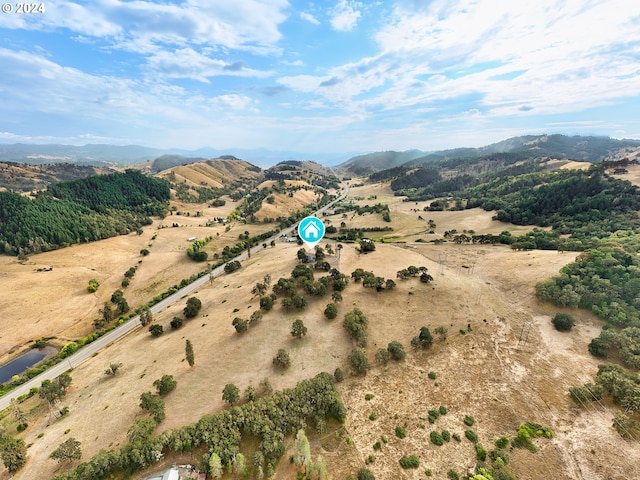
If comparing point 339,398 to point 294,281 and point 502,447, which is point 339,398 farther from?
point 294,281

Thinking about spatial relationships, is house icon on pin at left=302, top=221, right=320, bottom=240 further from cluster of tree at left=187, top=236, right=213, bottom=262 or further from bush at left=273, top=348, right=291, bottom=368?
cluster of tree at left=187, top=236, right=213, bottom=262

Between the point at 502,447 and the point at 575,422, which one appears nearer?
the point at 502,447

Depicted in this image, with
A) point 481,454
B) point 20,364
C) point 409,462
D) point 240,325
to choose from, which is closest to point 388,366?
point 409,462

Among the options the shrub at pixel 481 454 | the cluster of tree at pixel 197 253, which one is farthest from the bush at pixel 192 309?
the shrub at pixel 481 454

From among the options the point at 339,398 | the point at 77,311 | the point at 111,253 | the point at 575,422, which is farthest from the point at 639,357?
the point at 111,253

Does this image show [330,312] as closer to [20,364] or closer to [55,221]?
[20,364]

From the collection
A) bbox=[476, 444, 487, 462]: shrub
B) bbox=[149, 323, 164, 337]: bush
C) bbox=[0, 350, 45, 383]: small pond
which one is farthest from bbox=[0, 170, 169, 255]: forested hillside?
bbox=[476, 444, 487, 462]: shrub
